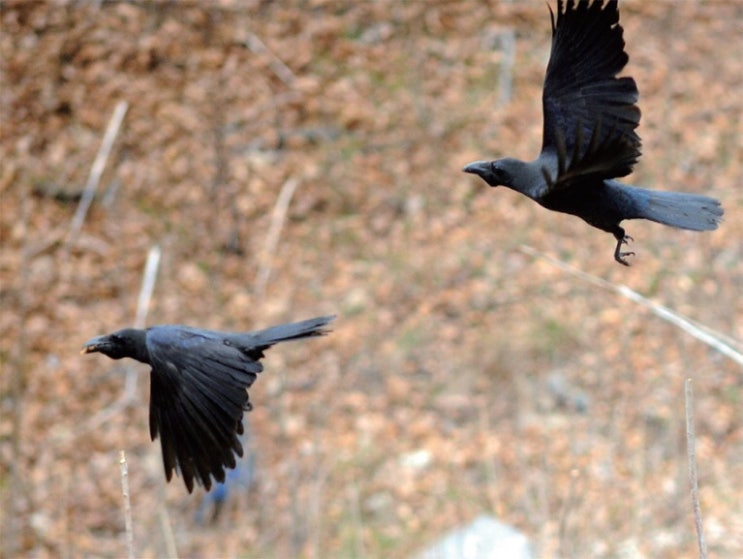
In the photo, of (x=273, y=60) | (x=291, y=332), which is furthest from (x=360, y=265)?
(x=291, y=332)

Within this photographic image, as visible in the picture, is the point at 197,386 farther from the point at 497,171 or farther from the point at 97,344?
the point at 497,171

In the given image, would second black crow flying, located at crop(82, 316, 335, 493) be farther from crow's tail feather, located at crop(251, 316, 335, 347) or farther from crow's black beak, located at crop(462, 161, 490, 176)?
crow's black beak, located at crop(462, 161, 490, 176)

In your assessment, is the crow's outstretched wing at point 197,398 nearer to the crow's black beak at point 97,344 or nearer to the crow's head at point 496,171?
the crow's black beak at point 97,344

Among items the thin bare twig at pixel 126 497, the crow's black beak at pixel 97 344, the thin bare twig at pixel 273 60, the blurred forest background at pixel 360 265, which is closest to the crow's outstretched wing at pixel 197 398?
the crow's black beak at pixel 97 344

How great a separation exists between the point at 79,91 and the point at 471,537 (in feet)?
18.7

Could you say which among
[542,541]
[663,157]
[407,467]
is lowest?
[407,467]

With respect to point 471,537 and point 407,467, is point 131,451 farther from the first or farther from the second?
point 471,537

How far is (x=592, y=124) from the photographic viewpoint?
2.56m

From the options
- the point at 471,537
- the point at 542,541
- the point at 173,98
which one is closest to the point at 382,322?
the point at 173,98

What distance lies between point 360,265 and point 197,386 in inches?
261

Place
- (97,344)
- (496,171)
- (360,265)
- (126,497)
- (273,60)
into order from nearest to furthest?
(126,497), (496,171), (97,344), (360,265), (273,60)

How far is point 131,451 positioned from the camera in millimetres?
8141

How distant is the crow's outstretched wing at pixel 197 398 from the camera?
Result: 273cm

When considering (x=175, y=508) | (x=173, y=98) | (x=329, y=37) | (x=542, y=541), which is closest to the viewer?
(x=542, y=541)
